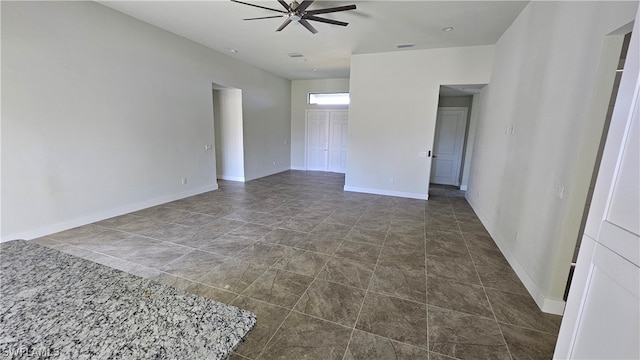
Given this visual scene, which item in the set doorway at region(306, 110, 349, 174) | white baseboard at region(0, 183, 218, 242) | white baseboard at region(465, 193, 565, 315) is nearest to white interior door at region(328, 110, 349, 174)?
doorway at region(306, 110, 349, 174)

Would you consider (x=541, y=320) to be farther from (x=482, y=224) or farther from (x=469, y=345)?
(x=482, y=224)

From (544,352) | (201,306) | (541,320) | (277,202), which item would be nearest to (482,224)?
(541,320)

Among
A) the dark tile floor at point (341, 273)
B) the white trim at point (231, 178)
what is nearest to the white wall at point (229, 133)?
the white trim at point (231, 178)

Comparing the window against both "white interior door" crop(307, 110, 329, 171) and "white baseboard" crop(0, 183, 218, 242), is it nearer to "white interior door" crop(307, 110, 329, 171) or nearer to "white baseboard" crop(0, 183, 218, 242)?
"white interior door" crop(307, 110, 329, 171)

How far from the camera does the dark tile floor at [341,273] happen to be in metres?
1.84

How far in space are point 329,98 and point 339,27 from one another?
14.8 ft

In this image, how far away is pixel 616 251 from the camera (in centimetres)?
85

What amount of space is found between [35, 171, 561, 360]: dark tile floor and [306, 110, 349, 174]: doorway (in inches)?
164

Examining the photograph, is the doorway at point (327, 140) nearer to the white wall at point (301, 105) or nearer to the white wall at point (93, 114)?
the white wall at point (301, 105)

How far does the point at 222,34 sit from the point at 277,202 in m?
3.26

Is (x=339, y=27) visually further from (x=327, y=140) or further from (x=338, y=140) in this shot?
(x=327, y=140)

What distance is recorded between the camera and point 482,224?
420 centimetres

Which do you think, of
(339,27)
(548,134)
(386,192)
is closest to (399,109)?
(386,192)

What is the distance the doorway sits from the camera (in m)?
8.67
